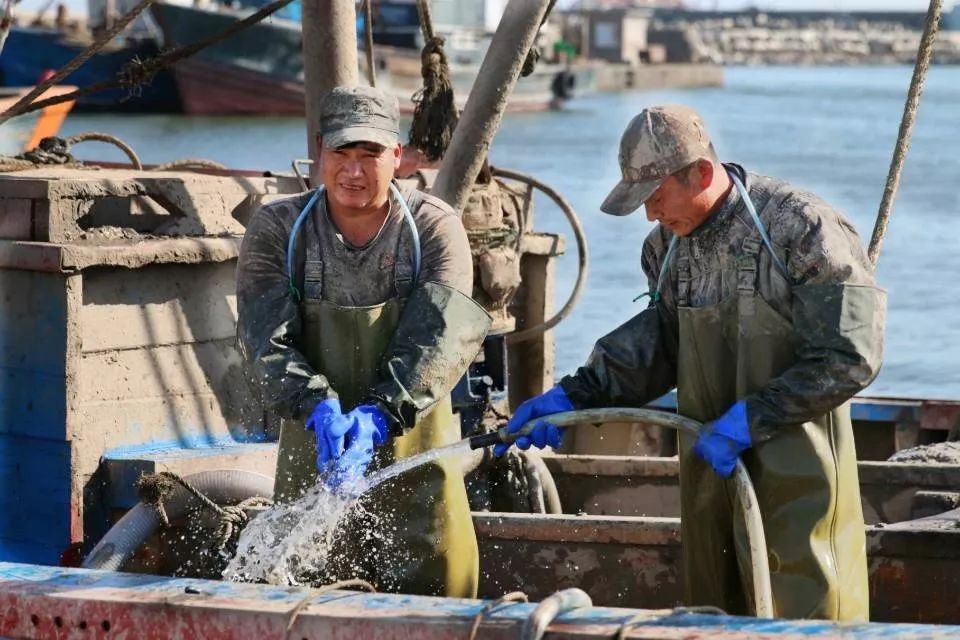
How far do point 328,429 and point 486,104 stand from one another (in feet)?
9.34

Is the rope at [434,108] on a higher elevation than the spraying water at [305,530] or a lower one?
higher

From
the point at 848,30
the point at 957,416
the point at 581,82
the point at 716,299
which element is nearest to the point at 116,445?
the point at 716,299

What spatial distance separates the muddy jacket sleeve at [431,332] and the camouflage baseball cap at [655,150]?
51 centimetres

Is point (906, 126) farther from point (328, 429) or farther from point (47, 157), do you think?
point (47, 157)

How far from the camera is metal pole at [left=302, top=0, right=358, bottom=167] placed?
7.10 metres

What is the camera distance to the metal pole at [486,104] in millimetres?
7023

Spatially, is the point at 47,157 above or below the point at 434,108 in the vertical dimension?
below

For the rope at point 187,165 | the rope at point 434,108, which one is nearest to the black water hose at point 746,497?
the rope at point 434,108

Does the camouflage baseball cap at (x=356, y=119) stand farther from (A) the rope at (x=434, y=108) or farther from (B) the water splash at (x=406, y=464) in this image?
(A) the rope at (x=434, y=108)

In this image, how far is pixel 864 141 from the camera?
4128 centimetres

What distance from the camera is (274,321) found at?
15.5 feet

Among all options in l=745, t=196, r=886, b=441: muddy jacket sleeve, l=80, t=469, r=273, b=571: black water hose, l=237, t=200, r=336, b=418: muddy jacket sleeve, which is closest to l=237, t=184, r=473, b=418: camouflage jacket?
l=237, t=200, r=336, b=418: muddy jacket sleeve

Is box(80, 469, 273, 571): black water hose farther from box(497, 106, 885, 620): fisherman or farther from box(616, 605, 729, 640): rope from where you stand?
box(616, 605, 729, 640): rope

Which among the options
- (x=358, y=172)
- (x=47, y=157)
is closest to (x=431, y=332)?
(x=358, y=172)
